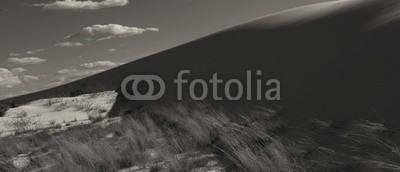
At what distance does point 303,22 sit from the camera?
16.1 m

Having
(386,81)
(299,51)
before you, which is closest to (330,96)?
(386,81)

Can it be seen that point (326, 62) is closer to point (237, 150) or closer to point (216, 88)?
point (237, 150)

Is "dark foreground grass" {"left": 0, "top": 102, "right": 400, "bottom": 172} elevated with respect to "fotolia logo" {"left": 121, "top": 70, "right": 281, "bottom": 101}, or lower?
lower

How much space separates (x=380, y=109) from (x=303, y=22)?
10853mm

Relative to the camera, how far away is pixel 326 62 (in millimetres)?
8938

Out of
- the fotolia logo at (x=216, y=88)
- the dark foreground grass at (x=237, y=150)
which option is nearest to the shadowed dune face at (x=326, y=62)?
the fotolia logo at (x=216, y=88)

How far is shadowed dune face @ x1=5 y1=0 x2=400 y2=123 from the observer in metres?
6.30

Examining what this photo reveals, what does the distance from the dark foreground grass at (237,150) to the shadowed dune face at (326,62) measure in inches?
21.1

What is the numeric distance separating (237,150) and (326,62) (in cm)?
423

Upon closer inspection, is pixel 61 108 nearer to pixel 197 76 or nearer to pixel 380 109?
pixel 197 76

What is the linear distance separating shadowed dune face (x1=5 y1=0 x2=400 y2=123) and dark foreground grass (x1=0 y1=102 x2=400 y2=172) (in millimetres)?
536

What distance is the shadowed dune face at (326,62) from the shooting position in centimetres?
630

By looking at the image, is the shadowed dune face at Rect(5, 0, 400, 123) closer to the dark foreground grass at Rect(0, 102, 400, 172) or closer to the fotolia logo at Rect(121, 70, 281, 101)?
the fotolia logo at Rect(121, 70, 281, 101)

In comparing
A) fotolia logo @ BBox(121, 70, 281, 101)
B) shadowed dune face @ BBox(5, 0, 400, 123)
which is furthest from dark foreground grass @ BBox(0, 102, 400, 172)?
fotolia logo @ BBox(121, 70, 281, 101)
